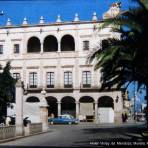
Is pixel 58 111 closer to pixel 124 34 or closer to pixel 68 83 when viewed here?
pixel 68 83

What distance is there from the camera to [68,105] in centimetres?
6919

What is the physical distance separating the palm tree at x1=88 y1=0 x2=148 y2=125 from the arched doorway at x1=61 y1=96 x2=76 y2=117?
4110cm

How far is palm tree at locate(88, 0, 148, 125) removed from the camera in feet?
67.2

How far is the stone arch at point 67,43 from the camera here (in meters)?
69.5

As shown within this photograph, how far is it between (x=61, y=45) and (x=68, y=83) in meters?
5.84

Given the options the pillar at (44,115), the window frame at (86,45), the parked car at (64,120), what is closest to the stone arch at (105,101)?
the window frame at (86,45)

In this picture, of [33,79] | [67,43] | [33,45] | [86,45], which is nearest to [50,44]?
[33,45]

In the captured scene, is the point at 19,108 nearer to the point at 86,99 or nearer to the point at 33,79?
the point at 86,99

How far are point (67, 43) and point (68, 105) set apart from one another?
8.86 metres

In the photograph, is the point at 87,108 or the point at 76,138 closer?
the point at 76,138

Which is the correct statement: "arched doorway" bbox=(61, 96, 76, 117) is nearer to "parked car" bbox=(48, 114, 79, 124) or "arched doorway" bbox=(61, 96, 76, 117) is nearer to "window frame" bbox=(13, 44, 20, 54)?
"parked car" bbox=(48, 114, 79, 124)

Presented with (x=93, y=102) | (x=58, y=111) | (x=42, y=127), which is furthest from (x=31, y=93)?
(x=42, y=127)

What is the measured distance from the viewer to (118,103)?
6588 centimetres

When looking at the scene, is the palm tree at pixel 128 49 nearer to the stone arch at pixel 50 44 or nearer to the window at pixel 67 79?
the window at pixel 67 79
